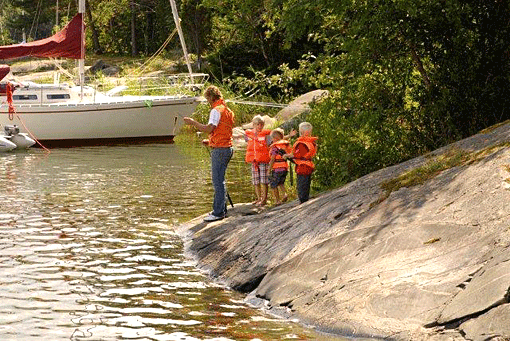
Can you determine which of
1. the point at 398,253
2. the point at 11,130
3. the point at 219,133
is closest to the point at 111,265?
the point at 219,133

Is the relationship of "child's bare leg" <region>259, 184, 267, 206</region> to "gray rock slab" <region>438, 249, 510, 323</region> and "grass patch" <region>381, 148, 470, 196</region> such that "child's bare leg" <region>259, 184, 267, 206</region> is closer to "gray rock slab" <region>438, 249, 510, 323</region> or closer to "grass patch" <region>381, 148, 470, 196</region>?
"grass patch" <region>381, 148, 470, 196</region>

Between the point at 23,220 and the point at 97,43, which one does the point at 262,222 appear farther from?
the point at 97,43

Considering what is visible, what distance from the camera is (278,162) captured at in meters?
Result: 17.4

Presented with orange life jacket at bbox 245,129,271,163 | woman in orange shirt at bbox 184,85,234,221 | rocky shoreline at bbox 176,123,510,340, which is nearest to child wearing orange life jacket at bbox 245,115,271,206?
orange life jacket at bbox 245,129,271,163

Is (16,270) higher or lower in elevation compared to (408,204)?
lower

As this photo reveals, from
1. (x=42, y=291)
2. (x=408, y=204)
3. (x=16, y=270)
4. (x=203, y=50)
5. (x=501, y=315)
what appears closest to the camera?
(x=501, y=315)

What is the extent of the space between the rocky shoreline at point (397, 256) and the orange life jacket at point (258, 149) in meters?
3.28

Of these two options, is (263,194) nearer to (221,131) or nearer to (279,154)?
(279,154)

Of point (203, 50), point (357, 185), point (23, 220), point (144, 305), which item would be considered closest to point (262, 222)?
point (357, 185)

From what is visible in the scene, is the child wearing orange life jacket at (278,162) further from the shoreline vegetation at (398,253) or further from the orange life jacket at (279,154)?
the shoreline vegetation at (398,253)

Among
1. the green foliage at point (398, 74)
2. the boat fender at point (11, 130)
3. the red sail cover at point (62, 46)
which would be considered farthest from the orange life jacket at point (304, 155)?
the red sail cover at point (62, 46)

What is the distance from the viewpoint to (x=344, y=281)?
36.0 ft

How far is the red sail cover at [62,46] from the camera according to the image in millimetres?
38938

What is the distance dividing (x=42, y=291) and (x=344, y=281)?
407 centimetres
